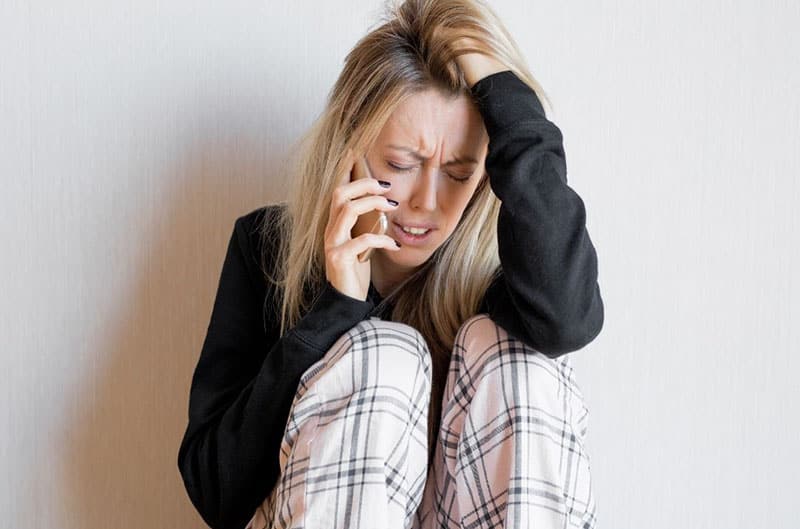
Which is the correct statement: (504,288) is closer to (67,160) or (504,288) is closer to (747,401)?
(747,401)

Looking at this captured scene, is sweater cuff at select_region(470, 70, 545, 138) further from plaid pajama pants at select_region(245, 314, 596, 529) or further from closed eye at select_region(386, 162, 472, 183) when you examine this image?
plaid pajama pants at select_region(245, 314, 596, 529)

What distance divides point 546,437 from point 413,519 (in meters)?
0.22

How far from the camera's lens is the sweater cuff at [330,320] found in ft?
3.23

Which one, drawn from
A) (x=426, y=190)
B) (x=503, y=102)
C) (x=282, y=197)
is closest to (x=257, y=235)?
(x=282, y=197)

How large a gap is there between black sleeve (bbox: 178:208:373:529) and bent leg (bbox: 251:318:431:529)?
0.04 meters

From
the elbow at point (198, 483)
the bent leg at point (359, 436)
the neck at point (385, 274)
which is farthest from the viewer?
the neck at point (385, 274)

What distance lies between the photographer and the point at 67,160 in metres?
1.24

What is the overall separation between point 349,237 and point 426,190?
10 cm

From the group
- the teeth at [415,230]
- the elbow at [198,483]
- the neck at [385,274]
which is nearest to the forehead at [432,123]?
the teeth at [415,230]

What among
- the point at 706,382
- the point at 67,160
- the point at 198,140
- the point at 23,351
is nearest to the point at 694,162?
the point at 706,382

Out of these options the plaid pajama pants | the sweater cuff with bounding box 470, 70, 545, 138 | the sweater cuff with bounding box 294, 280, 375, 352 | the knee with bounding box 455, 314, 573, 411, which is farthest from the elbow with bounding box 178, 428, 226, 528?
the sweater cuff with bounding box 470, 70, 545, 138

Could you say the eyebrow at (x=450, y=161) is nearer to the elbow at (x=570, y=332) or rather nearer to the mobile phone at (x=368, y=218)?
the mobile phone at (x=368, y=218)

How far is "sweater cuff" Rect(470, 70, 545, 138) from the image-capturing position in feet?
3.26

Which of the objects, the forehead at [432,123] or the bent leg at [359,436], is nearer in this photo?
the bent leg at [359,436]
